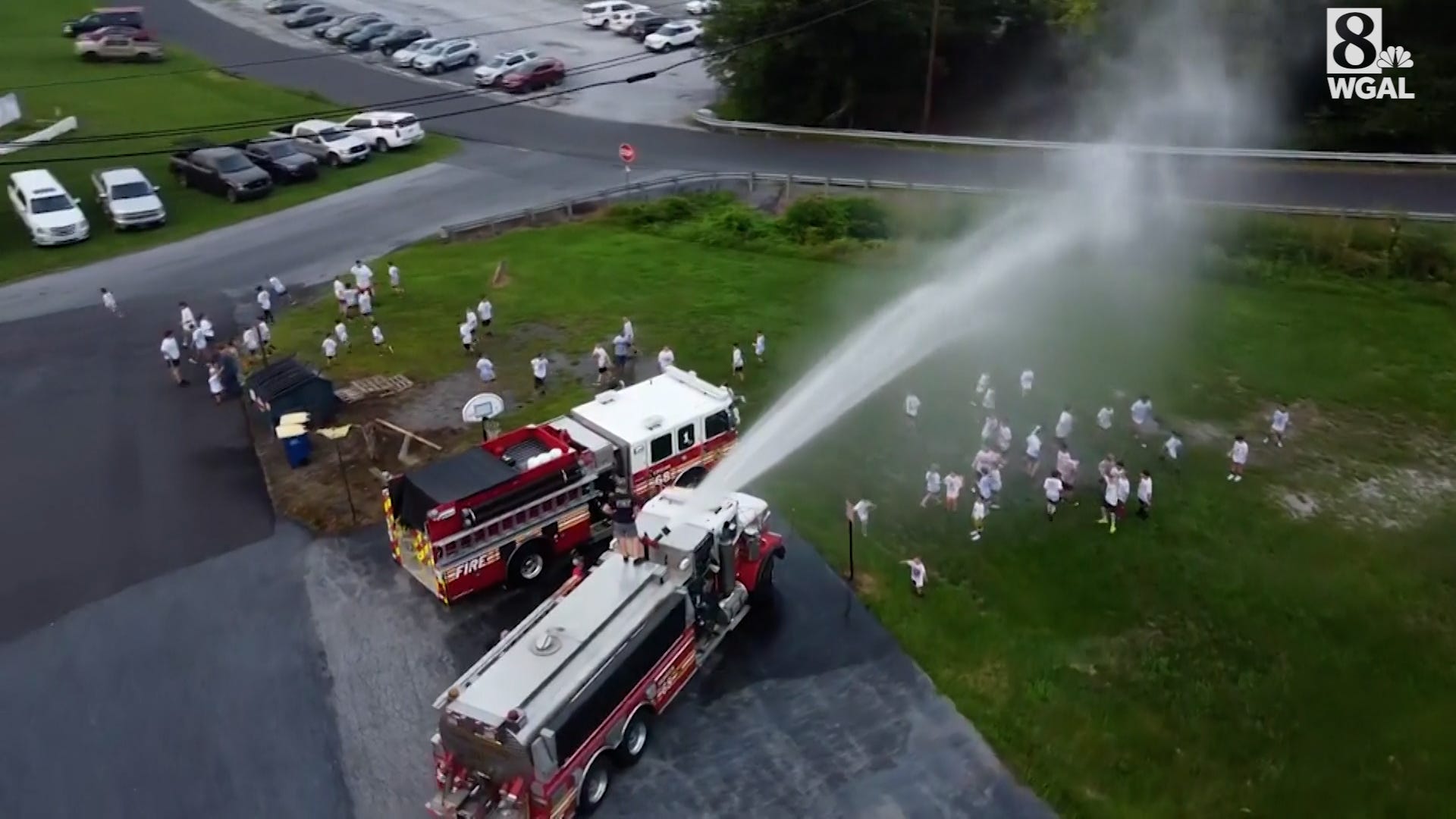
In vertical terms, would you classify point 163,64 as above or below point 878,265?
above

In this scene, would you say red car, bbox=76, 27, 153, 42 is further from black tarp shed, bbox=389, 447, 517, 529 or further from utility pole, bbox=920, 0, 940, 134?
black tarp shed, bbox=389, 447, 517, 529

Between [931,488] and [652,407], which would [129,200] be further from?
[931,488]

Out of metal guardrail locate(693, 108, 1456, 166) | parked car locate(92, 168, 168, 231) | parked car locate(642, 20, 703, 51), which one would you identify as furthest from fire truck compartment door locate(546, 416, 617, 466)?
parked car locate(642, 20, 703, 51)

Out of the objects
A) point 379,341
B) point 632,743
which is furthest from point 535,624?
point 379,341

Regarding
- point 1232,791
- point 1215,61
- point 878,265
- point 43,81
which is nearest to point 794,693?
point 1232,791

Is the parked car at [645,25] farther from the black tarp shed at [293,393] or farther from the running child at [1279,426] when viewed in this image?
the running child at [1279,426]

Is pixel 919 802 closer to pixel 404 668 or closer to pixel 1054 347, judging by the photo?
pixel 404 668

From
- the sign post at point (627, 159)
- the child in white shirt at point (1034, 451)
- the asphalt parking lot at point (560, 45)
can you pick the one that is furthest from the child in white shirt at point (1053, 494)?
the asphalt parking lot at point (560, 45)
